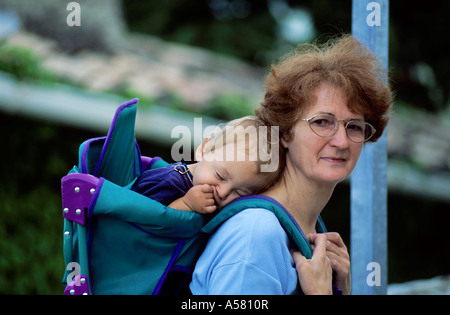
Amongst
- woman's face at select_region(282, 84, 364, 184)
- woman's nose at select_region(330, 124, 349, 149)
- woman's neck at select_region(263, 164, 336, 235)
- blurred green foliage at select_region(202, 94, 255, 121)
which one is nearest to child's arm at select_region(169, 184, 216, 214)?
woman's neck at select_region(263, 164, 336, 235)

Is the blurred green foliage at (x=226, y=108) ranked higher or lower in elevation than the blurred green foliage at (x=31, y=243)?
higher

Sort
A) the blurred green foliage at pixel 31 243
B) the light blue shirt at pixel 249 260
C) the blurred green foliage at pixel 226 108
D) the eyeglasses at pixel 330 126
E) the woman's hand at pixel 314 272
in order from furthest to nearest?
the blurred green foliage at pixel 226 108 → the blurred green foliage at pixel 31 243 → the eyeglasses at pixel 330 126 → the woman's hand at pixel 314 272 → the light blue shirt at pixel 249 260

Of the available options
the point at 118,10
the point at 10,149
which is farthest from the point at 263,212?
the point at 118,10

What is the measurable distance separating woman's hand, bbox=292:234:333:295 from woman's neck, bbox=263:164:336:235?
0.21 metres

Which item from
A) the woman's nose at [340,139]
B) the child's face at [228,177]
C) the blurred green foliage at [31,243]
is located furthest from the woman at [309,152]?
the blurred green foliage at [31,243]

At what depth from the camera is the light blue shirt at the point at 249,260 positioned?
5.44 ft

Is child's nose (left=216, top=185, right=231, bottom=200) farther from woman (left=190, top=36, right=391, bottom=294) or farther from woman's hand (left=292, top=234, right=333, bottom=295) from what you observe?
woman's hand (left=292, top=234, right=333, bottom=295)

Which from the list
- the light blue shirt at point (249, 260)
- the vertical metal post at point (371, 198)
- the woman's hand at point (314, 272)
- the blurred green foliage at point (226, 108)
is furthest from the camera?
the blurred green foliage at point (226, 108)

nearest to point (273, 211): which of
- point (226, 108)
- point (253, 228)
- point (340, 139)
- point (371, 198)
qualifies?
point (253, 228)

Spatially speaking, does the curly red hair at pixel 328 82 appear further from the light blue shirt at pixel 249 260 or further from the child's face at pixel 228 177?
the light blue shirt at pixel 249 260

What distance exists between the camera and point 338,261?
2.00 meters

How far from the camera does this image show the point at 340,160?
1967 millimetres

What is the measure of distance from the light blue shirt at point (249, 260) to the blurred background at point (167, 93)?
79 centimetres

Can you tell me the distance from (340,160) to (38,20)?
13.3ft
